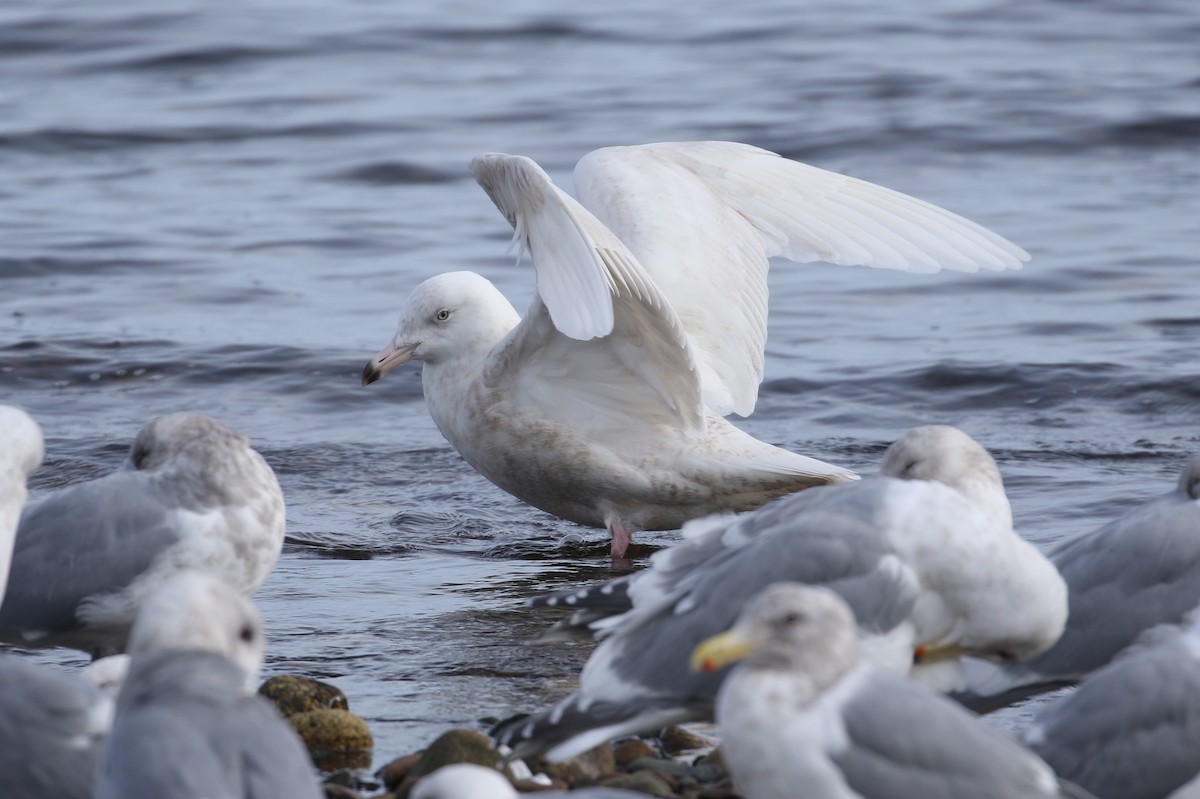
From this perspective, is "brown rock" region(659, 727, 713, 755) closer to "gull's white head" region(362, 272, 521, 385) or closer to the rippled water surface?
the rippled water surface

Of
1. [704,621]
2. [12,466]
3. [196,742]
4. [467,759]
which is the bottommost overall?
[467,759]

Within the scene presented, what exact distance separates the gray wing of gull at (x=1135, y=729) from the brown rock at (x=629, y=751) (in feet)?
3.72

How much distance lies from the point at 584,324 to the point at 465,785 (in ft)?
8.73

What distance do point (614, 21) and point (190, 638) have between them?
1870 centimetres

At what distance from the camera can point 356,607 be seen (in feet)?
20.6

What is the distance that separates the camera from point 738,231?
324 inches

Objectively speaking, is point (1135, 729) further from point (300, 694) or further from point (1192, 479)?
point (300, 694)

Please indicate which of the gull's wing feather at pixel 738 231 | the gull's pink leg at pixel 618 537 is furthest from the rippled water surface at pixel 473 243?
the gull's wing feather at pixel 738 231

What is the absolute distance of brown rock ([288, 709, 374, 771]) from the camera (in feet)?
15.2

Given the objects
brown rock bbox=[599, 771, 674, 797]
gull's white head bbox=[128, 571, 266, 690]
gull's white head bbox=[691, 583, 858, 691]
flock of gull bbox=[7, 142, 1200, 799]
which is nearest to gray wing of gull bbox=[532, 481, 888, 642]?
flock of gull bbox=[7, 142, 1200, 799]

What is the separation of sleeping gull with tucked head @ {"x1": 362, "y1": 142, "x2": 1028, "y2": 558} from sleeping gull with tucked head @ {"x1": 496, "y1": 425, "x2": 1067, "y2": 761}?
1.90 meters

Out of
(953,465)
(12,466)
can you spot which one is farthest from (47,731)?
(953,465)

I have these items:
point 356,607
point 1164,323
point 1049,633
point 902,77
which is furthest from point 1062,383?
point 902,77

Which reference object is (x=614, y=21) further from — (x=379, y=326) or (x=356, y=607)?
(x=356, y=607)
